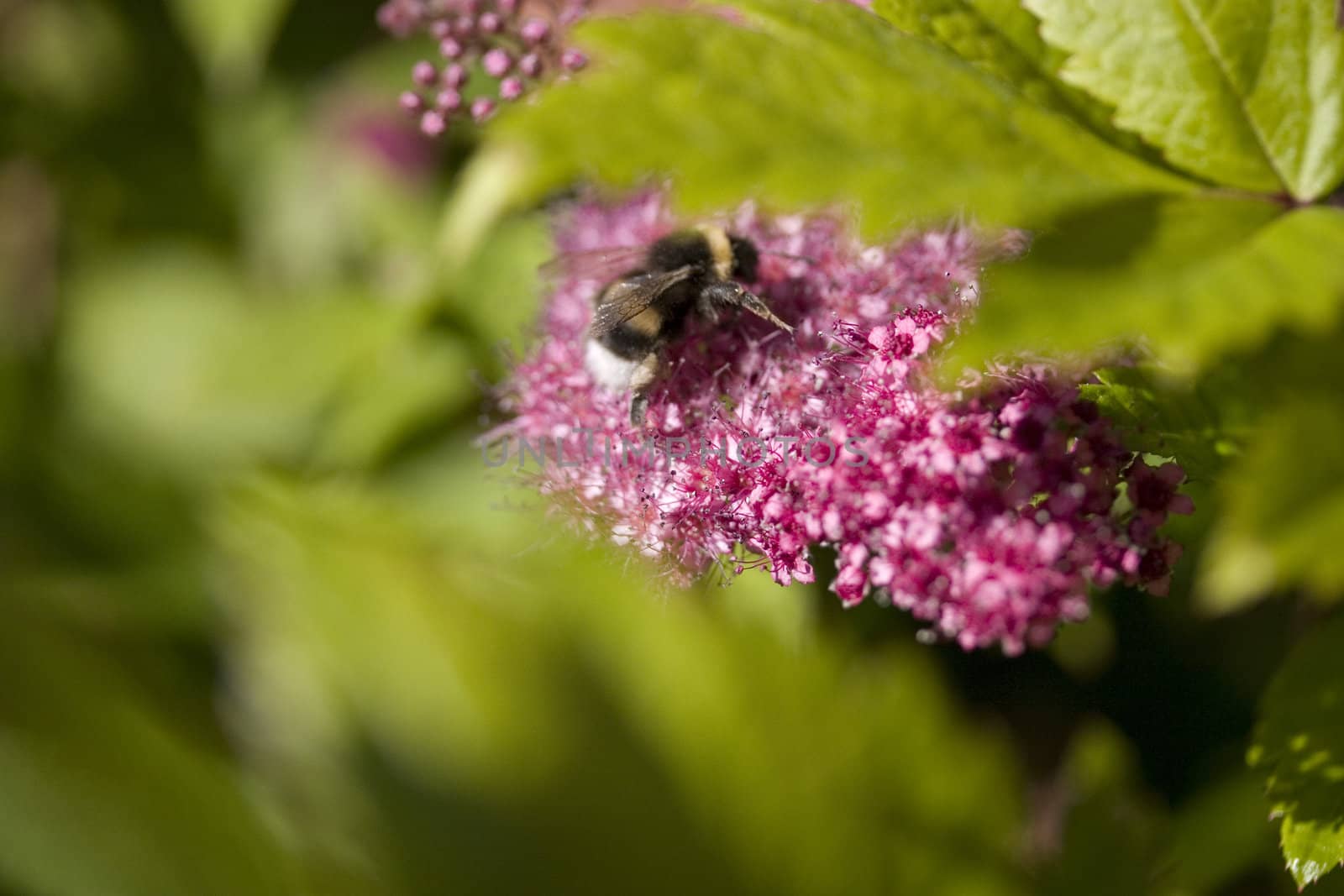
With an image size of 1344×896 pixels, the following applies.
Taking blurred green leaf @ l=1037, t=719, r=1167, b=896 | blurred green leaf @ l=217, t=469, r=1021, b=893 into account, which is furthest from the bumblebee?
blurred green leaf @ l=1037, t=719, r=1167, b=896

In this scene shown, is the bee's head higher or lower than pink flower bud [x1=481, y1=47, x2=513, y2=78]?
lower

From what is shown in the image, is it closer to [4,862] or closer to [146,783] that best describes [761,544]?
[146,783]

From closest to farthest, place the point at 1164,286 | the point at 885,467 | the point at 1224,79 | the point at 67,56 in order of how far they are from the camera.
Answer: the point at 1164,286 < the point at 1224,79 < the point at 885,467 < the point at 67,56

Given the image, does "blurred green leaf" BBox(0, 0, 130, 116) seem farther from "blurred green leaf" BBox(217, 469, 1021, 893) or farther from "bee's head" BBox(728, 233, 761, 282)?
"blurred green leaf" BBox(217, 469, 1021, 893)

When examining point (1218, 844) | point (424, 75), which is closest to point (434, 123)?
point (424, 75)

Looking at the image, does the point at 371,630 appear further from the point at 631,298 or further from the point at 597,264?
the point at 597,264

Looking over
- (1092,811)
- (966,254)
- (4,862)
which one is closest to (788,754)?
(966,254)
